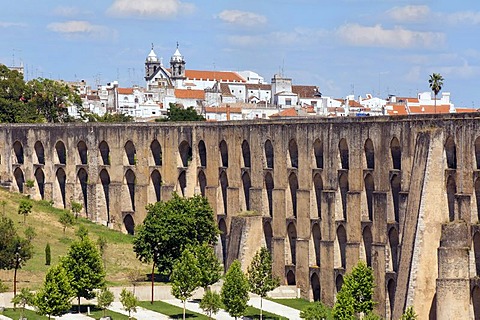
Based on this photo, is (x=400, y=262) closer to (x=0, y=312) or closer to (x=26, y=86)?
(x=0, y=312)

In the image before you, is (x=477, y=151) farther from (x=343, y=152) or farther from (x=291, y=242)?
(x=291, y=242)

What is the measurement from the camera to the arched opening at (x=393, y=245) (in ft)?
273

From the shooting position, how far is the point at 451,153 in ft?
260

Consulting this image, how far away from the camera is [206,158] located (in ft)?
346

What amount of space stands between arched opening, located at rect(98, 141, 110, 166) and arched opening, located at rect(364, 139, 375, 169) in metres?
34.3

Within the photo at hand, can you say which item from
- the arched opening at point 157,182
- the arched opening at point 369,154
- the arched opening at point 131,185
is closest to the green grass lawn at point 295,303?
the arched opening at point 369,154

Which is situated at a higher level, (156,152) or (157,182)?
(156,152)

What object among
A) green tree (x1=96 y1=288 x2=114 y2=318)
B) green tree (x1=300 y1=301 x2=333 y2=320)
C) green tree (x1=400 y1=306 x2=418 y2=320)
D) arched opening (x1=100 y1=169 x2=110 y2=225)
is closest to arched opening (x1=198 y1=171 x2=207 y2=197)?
arched opening (x1=100 y1=169 x2=110 y2=225)

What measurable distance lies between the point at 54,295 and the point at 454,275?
2353cm

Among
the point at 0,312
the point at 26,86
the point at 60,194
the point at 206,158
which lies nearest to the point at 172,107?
the point at 26,86

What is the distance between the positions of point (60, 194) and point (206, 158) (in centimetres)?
1881

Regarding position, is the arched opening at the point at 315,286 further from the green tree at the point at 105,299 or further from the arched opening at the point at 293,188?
the green tree at the point at 105,299

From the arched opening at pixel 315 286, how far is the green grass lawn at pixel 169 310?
1100 cm

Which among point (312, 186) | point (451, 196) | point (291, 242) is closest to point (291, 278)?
point (291, 242)
